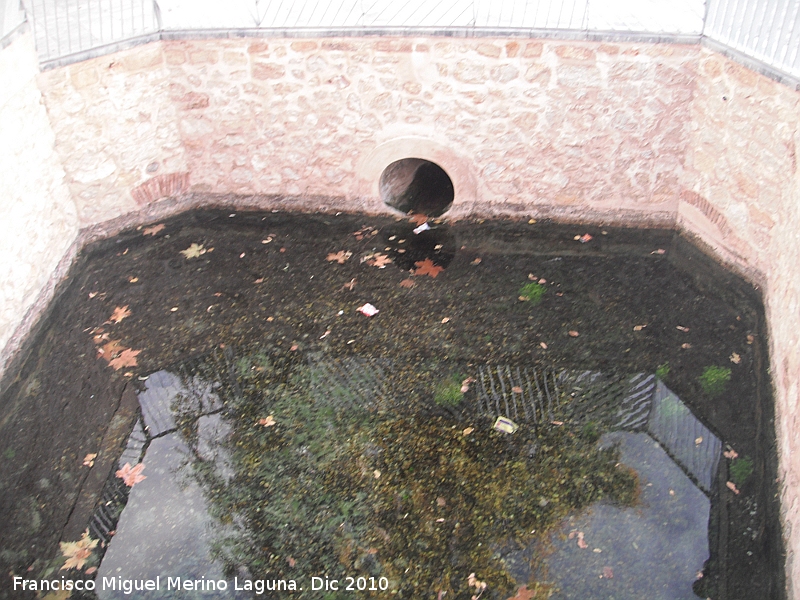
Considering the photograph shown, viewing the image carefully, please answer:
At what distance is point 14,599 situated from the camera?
13.7ft

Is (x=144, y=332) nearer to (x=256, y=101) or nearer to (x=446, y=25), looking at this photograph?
(x=256, y=101)

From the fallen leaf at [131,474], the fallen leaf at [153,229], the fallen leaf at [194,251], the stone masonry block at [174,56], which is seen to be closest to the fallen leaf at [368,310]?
the fallen leaf at [194,251]

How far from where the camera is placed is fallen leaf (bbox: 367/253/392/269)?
671cm

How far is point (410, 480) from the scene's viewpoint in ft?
15.4

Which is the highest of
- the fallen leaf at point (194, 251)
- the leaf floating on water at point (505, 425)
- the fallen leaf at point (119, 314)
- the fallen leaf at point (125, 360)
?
the fallen leaf at point (194, 251)

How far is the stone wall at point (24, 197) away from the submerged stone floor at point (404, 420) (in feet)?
0.96

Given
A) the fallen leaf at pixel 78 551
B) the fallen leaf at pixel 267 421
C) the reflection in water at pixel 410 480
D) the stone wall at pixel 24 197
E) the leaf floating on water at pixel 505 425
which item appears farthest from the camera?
the stone wall at pixel 24 197

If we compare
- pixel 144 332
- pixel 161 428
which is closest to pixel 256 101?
pixel 144 332

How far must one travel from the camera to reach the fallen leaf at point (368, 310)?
6.12 m

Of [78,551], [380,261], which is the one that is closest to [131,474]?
[78,551]

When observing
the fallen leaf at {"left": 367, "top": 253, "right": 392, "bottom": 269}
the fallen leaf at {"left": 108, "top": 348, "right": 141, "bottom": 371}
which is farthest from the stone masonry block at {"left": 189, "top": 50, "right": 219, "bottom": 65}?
the fallen leaf at {"left": 108, "top": 348, "right": 141, "bottom": 371}

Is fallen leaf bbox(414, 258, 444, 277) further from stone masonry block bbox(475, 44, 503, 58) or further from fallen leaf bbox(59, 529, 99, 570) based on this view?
fallen leaf bbox(59, 529, 99, 570)

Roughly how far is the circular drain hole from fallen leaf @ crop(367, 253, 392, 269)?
0.80m

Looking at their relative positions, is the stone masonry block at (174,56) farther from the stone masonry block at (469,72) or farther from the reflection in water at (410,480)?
the reflection in water at (410,480)
